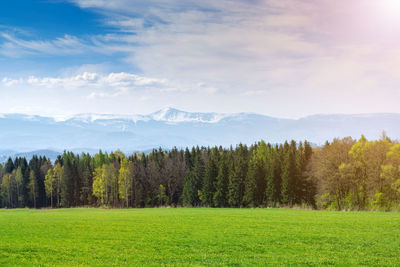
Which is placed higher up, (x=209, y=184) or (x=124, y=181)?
(x=124, y=181)

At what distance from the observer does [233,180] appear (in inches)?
4131

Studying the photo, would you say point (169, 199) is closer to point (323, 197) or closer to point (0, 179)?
point (323, 197)

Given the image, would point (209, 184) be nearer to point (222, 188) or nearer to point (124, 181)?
point (222, 188)

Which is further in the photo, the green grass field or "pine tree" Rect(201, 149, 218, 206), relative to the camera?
"pine tree" Rect(201, 149, 218, 206)

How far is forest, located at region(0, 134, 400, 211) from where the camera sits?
78.1 metres

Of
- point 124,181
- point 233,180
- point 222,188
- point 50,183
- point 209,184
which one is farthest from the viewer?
point 50,183

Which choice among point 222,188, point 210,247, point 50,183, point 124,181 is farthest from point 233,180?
point 210,247

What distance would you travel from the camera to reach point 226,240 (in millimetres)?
28719

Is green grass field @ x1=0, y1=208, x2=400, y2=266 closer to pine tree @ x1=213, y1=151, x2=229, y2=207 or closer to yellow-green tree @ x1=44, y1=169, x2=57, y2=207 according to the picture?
pine tree @ x1=213, y1=151, x2=229, y2=207

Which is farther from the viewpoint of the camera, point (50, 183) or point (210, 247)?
point (50, 183)

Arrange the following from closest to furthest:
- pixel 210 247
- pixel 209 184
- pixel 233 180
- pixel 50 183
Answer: pixel 210 247, pixel 233 180, pixel 209 184, pixel 50 183

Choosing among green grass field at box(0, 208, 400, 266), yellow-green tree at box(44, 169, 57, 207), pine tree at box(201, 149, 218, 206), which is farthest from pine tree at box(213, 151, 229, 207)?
green grass field at box(0, 208, 400, 266)

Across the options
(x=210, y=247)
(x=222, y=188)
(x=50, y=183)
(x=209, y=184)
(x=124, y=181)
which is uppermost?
(x=50, y=183)

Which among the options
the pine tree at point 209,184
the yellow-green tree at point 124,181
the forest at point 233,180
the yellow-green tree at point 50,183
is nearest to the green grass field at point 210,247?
the forest at point 233,180
